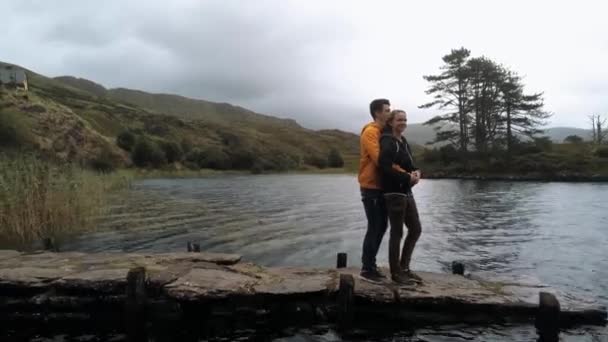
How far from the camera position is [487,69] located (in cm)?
6731

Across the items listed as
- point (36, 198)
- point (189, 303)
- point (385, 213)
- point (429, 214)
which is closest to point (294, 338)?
point (189, 303)

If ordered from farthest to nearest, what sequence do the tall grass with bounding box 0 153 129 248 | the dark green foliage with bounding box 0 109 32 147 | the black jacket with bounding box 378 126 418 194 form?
the dark green foliage with bounding box 0 109 32 147, the tall grass with bounding box 0 153 129 248, the black jacket with bounding box 378 126 418 194

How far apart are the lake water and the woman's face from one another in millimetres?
3566

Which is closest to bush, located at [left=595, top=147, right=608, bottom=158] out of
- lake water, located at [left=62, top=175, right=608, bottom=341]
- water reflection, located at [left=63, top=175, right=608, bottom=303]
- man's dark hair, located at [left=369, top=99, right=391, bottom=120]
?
water reflection, located at [left=63, top=175, right=608, bottom=303]

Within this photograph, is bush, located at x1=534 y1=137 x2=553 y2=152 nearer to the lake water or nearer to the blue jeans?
the lake water

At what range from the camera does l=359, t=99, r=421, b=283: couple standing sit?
7.90 m

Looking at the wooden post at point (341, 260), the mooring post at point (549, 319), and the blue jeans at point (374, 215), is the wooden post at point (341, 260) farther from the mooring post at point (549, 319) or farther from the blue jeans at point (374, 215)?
the mooring post at point (549, 319)

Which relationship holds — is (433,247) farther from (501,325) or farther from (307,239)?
(501,325)

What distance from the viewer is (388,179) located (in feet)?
26.2

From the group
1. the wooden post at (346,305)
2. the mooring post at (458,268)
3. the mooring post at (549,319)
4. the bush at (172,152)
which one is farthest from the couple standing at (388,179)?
the bush at (172,152)

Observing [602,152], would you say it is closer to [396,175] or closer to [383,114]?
[383,114]

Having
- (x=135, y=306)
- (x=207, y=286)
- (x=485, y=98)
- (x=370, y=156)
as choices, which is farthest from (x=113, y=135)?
(x=370, y=156)

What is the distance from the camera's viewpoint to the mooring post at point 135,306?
789 cm

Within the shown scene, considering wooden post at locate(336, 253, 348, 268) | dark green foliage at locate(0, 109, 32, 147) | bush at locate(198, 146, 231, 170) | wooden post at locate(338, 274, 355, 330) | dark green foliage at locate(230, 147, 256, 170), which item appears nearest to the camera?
wooden post at locate(338, 274, 355, 330)
